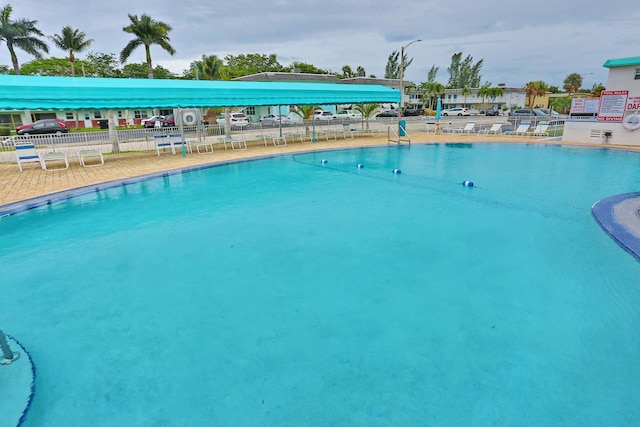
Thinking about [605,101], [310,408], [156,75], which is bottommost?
[310,408]

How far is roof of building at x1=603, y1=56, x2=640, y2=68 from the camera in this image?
17109mm

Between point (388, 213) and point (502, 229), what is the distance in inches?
89.5

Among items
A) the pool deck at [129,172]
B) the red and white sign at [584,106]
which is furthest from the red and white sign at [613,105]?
the red and white sign at [584,106]

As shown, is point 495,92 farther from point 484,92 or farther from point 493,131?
point 493,131

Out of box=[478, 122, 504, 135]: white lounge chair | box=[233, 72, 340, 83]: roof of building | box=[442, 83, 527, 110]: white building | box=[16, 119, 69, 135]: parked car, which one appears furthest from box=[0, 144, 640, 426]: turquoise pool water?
box=[442, 83, 527, 110]: white building

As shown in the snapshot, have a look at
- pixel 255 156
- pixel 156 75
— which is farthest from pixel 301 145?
pixel 156 75

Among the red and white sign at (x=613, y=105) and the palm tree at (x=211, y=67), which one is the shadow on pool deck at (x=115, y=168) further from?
the palm tree at (x=211, y=67)

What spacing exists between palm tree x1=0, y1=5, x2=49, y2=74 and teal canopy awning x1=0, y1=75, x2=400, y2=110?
2568cm

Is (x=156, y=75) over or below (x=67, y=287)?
over

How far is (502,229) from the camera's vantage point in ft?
22.7

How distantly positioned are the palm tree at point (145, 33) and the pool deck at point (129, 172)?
14595 millimetres

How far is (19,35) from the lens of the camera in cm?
3123

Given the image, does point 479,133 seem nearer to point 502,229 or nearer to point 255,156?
point 255,156

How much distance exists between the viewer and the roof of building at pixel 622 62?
1711 centimetres
